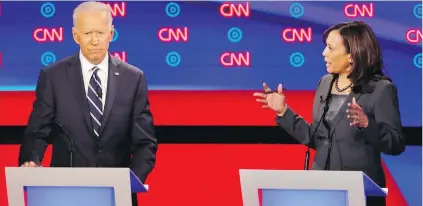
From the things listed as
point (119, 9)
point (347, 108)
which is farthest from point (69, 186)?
point (119, 9)

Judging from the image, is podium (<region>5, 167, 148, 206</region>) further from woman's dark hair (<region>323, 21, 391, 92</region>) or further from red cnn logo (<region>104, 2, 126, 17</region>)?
red cnn logo (<region>104, 2, 126, 17</region>)

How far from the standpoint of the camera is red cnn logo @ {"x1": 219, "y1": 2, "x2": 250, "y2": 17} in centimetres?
490

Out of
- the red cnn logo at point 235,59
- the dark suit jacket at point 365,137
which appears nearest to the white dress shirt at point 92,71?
the dark suit jacket at point 365,137

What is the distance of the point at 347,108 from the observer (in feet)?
11.8

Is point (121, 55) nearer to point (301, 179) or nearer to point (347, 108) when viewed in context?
point (347, 108)

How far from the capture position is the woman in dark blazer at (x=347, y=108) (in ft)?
11.9

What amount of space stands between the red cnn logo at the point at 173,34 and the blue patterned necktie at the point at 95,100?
1121mm

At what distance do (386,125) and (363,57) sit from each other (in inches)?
12.6

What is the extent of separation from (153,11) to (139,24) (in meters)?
0.11

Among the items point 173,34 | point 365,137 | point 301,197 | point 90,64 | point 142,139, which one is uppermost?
point 173,34

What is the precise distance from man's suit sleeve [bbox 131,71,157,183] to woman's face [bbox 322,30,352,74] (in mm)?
802

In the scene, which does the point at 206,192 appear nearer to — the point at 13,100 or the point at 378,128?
the point at 13,100

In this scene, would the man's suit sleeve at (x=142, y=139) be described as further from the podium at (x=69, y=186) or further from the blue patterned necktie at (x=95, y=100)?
the podium at (x=69, y=186)

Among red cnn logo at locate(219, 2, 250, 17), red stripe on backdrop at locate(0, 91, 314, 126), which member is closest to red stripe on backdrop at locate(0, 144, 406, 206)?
red stripe on backdrop at locate(0, 91, 314, 126)
